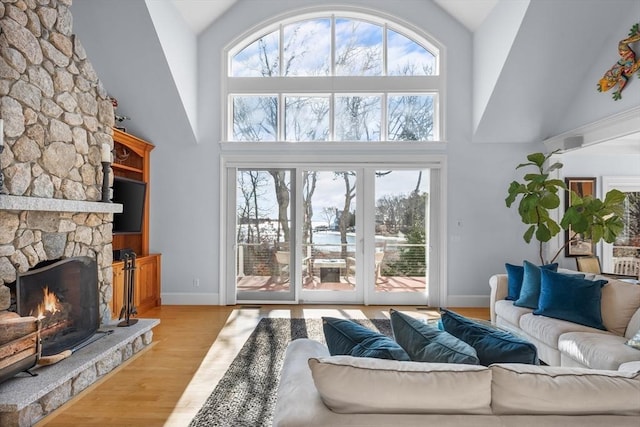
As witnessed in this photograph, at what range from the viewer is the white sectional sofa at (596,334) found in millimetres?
2648

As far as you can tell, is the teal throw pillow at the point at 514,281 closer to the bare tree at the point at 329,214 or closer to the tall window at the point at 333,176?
the tall window at the point at 333,176

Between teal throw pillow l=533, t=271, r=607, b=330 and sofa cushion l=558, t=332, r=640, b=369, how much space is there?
Answer: 0.23 metres

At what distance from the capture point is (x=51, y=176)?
3172 millimetres

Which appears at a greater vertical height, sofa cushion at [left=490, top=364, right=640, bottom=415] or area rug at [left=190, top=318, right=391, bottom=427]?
sofa cushion at [left=490, top=364, right=640, bottom=415]

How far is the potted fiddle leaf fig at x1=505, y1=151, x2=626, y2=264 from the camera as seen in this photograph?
4184 millimetres

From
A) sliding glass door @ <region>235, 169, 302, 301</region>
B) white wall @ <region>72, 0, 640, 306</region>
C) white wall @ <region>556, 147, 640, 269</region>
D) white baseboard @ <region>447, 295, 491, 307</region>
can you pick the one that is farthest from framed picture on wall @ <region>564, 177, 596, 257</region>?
sliding glass door @ <region>235, 169, 302, 301</region>

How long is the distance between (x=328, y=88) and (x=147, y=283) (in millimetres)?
3824

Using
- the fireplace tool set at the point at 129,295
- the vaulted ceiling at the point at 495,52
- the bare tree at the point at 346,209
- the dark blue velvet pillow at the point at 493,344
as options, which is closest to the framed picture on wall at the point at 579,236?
the vaulted ceiling at the point at 495,52

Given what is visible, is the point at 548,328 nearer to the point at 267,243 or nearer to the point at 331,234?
the point at 331,234

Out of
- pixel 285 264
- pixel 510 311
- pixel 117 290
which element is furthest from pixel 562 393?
pixel 285 264

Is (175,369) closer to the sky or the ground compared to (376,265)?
closer to the ground

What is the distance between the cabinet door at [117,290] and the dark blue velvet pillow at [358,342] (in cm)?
347

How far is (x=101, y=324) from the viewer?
3764mm

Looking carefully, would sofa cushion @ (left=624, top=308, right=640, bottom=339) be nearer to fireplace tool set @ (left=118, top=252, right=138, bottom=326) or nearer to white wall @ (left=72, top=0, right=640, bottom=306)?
white wall @ (left=72, top=0, right=640, bottom=306)
